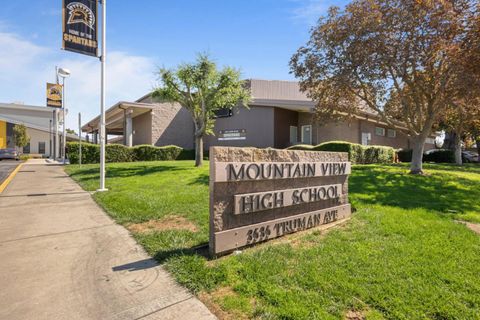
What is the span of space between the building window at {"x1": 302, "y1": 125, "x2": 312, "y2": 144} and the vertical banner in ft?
55.1

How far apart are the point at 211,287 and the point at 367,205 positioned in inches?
186

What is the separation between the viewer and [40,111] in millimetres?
50062

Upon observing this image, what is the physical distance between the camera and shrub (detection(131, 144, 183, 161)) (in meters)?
21.8

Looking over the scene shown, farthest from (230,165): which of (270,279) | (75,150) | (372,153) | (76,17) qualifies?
(75,150)

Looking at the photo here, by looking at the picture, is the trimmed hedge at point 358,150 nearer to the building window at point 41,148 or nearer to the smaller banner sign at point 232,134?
the smaller banner sign at point 232,134

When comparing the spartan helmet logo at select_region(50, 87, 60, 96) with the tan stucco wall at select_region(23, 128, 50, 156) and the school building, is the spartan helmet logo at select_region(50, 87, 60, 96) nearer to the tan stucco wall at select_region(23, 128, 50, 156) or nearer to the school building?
the school building

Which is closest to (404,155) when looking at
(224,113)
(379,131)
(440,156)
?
(440,156)

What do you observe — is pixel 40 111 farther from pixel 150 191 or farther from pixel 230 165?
pixel 230 165

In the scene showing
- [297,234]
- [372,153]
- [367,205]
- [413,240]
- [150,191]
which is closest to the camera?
[413,240]

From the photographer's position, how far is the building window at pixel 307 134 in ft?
73.8

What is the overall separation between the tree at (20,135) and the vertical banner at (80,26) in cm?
3563

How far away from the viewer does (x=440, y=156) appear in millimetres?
24656

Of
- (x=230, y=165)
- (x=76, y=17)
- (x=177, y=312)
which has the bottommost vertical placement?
(x=177, y=312)

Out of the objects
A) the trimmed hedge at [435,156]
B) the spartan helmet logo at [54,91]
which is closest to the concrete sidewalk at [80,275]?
the spartan helmet logo at [54,91]
